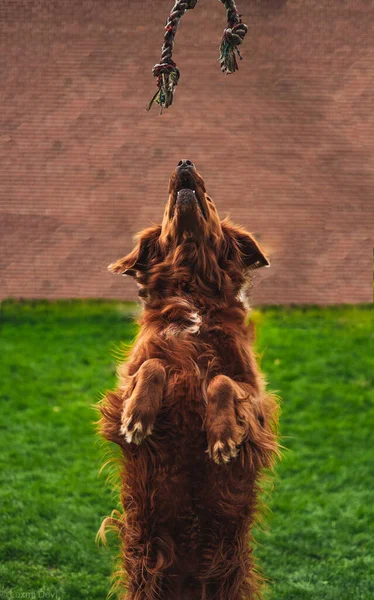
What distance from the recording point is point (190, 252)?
3061mm

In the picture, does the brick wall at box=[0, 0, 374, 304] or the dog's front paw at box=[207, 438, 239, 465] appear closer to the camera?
the dog's front paw at box=[207, 438, 239, 465]

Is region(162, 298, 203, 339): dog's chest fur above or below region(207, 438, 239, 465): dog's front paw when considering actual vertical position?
above

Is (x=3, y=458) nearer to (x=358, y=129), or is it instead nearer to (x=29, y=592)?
(x=29, y=592)

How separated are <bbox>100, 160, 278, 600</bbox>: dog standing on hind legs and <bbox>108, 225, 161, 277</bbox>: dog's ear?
0.01 metres

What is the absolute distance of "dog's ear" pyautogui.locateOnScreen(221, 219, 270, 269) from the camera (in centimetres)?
317

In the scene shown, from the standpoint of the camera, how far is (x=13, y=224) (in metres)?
11.4

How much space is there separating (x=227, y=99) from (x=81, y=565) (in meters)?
7.72

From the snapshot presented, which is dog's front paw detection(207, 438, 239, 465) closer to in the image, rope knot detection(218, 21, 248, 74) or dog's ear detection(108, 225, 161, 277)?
dog's ear detection(108, 225, 161, 277)

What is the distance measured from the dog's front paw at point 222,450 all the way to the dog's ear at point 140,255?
0.80 meters

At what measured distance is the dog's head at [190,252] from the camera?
3.03m

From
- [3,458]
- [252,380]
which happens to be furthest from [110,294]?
[252,380]

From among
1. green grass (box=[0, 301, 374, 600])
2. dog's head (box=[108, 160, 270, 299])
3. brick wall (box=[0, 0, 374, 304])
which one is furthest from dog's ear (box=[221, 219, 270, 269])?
brick wall (box=[0, 0, 374, 304])

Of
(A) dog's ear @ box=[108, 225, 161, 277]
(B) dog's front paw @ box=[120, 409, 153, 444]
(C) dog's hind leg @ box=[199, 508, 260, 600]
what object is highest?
(A) dog's ear @ box=[108, 225, 161, 277]

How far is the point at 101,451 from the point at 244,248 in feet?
16.3
